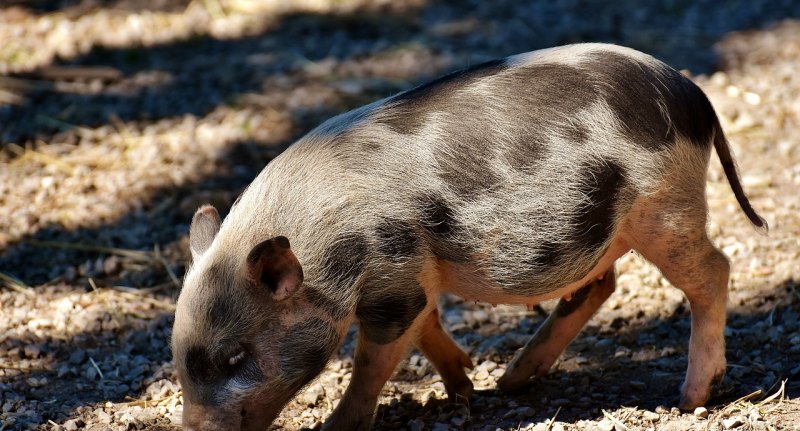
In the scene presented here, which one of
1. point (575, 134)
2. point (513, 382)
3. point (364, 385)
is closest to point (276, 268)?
point (364, 385)

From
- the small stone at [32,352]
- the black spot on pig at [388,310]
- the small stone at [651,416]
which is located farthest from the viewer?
the small stone at [32,352]

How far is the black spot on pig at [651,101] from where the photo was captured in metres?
3.81

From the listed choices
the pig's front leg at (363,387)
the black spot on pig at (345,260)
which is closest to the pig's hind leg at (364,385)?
the pig's front leg at (363,387)

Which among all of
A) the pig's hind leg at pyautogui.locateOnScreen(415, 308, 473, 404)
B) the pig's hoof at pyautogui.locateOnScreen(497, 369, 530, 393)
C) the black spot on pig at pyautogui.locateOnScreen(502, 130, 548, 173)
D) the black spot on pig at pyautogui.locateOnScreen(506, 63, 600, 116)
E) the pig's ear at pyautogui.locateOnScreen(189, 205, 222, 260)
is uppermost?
the black spot on pig at pyautogui.locateOnScreen(506, 63, 600, 116)

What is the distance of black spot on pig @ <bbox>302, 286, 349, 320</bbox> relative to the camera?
11.8 ft

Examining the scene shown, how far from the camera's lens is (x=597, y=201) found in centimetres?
378

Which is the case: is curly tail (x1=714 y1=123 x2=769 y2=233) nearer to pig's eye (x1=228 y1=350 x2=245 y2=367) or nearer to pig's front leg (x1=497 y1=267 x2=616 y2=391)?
pig's front leg (x1=497 y1=267 x2=616 y2=391)

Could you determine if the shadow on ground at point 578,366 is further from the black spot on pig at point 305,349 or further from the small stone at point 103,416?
the black spot on pig at point 305,349

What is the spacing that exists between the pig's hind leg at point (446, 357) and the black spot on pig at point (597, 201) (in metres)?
0.74

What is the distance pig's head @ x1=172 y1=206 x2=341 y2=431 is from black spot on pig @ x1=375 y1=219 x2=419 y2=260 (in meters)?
0.33

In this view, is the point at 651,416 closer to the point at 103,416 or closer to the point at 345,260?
the point at 345,260

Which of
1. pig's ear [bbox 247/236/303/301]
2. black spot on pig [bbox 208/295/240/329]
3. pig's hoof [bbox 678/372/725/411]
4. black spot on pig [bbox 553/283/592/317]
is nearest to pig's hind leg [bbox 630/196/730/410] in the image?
pig's hoof [bbox 678/372/725/411]

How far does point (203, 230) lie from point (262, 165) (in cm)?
260

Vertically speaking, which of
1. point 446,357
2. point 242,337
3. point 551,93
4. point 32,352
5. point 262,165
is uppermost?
point 551,93
